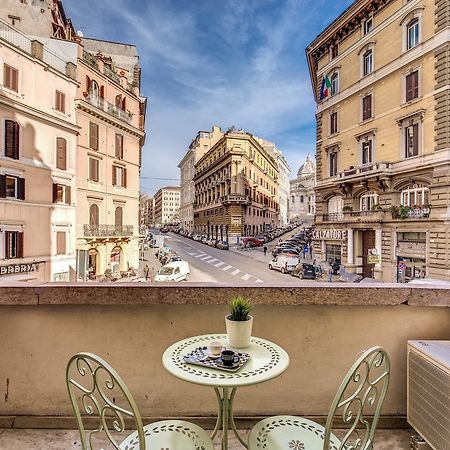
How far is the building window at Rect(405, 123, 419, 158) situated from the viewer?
17125 mm

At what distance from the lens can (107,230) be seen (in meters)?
21.3

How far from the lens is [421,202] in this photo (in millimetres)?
17156

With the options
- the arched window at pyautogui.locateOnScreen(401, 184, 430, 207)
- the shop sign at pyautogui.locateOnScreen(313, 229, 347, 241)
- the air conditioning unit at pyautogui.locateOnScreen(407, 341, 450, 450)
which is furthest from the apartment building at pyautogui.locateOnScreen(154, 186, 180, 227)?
the air conditioning unit at pyautogui.locateOnScreen(407, 341, 450, 450)

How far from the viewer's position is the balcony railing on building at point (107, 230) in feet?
65.1

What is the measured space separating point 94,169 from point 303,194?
228 ft

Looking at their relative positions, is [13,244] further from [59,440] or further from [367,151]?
[367,151]

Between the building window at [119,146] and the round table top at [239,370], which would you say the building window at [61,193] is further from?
the round table top at [239,370]

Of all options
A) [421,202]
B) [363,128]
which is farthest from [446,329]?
[363,128]

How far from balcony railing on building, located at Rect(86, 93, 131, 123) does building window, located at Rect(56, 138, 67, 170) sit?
12.3 feet

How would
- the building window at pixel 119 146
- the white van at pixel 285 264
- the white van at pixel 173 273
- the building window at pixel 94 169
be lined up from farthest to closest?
1. the building window at pixel 119 146
2. the white van at pixel 285 264
3. the building window at pixel 94 169
4. the white van at pixel 173 273

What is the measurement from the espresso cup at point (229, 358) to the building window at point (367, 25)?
24264 mm

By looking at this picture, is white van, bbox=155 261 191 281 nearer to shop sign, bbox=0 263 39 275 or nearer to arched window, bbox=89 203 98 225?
shop sign, bbox=0 263 39 275


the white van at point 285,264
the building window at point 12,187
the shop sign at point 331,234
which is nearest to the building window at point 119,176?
the building window at point 12,187

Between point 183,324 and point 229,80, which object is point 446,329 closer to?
point 183,324
